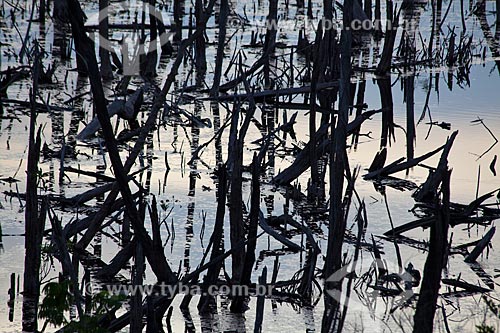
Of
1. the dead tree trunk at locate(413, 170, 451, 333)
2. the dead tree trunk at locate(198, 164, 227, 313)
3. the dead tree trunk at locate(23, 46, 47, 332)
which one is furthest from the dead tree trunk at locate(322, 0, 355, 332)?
the dead tree trunk at locate(23, 46, 47, 332)

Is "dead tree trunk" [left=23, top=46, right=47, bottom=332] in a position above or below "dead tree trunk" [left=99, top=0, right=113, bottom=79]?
below

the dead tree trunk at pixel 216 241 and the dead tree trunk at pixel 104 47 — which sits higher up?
the dead tree trunk at pixel 104 47

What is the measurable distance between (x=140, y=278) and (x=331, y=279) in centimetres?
75

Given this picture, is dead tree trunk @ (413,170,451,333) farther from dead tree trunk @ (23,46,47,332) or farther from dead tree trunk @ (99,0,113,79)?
dead tree trunk @ (99,0,113,79)

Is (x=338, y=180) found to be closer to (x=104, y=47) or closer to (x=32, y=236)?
(x=32, y=236)

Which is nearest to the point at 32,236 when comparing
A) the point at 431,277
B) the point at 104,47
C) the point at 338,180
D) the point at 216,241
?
the point at 216,241

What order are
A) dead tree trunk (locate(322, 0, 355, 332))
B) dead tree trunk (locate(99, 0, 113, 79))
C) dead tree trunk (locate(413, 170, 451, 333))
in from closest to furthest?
dead tree trunk (locate(413, 170, 451, 333)) < dead tree trunk (locate(322, 0, 355, 332)) < dead tree trunk (locate(99, 0, 113, 79))

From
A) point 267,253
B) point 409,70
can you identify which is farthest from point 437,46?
point 267,253

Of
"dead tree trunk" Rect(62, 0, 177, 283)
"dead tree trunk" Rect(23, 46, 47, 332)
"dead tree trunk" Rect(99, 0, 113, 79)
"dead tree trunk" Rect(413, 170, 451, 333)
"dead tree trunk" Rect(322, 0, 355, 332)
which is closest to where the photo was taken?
"dead tree trunk" Rect(62, 0, 177, 283)

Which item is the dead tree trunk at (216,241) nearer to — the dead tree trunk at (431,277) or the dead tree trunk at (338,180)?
the dead tree trunk at (338,180)

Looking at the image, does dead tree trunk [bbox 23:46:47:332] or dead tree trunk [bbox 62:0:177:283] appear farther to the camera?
dead tree trunk [bbox 23:46:47:332]

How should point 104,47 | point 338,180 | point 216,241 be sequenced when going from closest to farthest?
point 338,180 < point 216,241 < point 104,47

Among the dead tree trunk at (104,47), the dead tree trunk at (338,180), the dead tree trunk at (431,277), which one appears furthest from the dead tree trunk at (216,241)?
the dead tree trunk at (104,47)

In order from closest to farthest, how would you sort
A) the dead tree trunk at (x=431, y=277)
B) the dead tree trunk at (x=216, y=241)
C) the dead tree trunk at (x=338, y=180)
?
the dead tree trunk at (x=431, y=277) → the dead tree trunk at (x=338, y=180) → the dead tree trunk at (x=216, y=241)
